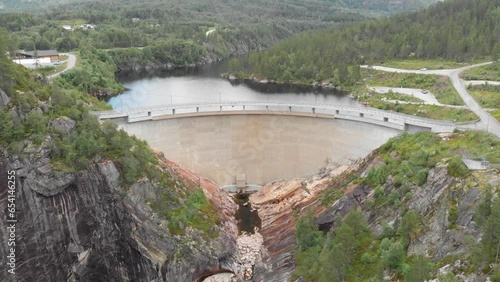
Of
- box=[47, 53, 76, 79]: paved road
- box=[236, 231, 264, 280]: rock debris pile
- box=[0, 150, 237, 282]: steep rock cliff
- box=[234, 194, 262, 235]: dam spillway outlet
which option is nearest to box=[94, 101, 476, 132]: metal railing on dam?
box=[234, 194, 262, 235]: dam spillway outlet

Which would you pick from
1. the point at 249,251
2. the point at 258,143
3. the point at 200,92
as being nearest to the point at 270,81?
the point at 200,92

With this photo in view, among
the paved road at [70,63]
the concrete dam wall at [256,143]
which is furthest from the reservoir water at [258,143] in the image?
the paved road at [70,63]

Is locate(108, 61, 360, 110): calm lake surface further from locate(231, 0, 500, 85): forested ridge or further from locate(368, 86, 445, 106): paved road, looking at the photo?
locate(231, 0, 500, 85): forested ridge

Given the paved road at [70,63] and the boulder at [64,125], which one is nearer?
the boulder at [64,125]

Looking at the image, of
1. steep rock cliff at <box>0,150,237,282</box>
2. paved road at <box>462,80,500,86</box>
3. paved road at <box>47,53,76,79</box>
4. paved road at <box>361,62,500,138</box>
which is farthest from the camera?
paved road at <box>47,53,76,79</box>

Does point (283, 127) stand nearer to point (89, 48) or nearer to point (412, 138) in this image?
point (412, 138)

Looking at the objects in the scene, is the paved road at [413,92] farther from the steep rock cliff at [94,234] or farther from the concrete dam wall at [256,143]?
the steep rock cliff at [94,234]
